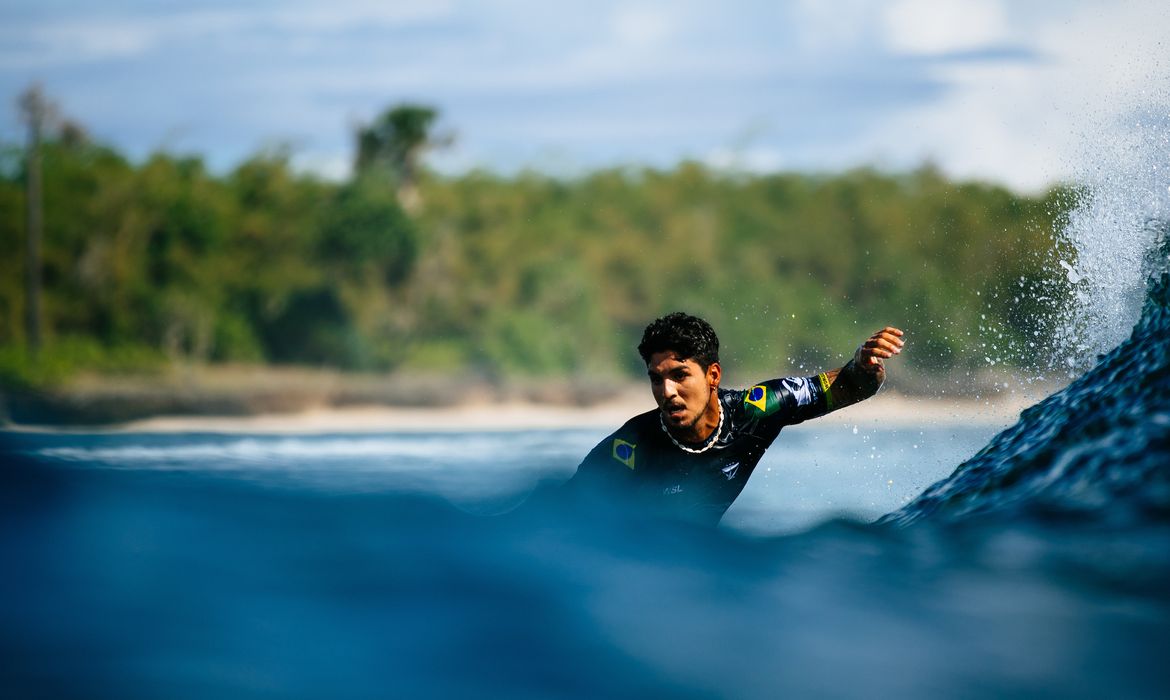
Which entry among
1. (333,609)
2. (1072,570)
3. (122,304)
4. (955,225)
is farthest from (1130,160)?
(955,225)

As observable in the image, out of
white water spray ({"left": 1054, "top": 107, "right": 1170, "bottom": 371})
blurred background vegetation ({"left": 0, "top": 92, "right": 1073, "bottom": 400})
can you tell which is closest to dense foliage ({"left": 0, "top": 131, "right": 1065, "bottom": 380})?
blurred background vegetation ({"left": 0, "top": 92, "right": 1073, "bottom": 400})

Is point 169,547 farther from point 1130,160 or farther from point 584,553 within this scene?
point 1130,160

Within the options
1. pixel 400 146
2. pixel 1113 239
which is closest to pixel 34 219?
pixel 400 146

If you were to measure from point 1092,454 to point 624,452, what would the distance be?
1.39 m

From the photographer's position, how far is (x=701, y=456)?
4.26 meters

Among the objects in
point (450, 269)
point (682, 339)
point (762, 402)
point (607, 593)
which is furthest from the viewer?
point (450, 269)

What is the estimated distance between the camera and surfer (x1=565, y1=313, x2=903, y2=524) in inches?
162

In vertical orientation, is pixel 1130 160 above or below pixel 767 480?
above

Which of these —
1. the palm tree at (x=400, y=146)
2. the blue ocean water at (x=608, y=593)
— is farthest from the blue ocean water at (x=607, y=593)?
the palm tree at (x=400, y=146)

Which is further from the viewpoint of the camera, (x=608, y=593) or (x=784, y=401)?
(x=784, y=401)

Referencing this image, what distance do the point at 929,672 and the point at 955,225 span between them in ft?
97.8

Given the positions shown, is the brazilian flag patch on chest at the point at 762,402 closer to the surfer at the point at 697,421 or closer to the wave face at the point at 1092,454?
the surfer at the point at 697,421

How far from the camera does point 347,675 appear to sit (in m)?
2.79

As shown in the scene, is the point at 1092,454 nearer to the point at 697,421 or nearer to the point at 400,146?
the point at 697,421
